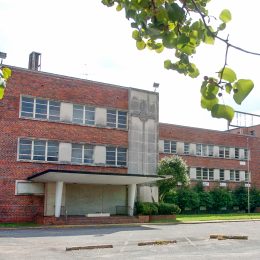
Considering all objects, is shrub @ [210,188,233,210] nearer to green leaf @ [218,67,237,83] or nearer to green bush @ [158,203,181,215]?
green bush @ [158,203,181,215]

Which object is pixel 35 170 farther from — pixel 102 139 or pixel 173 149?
pixel 173 149

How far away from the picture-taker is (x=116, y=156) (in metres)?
36.9

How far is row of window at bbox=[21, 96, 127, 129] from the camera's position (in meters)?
32.8

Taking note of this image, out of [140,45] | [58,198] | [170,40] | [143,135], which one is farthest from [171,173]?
[170,40]

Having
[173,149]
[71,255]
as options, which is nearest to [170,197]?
[173,149]

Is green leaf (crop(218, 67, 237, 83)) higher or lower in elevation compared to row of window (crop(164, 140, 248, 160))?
lower

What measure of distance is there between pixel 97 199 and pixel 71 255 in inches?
795

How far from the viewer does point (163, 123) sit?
4694 cm

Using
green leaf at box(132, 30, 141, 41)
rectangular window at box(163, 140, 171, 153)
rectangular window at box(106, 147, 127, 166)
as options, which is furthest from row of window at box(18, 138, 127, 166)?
green leaf at box(132, 30, 141, 41)

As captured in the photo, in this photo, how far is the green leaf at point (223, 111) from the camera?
8.40 feet

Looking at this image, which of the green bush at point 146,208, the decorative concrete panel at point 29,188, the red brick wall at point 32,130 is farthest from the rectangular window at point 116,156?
the decorative concrete panel at point 29,188

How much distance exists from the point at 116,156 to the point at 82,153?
10.4ft

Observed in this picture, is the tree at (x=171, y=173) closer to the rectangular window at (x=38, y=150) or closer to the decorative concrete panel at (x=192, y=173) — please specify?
the decorative concrete panel at (x=192, y=173)

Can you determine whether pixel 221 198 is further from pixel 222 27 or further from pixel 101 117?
pixel 222 27
